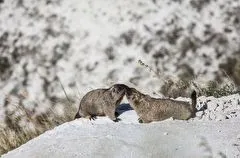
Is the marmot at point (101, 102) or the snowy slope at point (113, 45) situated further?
the snowy slope at point (113, 45)

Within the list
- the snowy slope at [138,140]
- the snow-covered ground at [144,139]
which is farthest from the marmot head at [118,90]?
the snowy slope at [138,140]

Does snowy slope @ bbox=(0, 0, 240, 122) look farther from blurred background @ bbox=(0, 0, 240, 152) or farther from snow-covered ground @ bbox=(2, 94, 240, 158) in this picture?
snow-covered ground @ bbox=(2, 94, 240, 158)

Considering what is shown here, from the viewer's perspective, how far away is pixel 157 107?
238 inches

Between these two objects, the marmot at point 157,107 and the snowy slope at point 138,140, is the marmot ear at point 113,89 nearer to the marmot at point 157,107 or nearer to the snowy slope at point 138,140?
the marmot at point 157,107

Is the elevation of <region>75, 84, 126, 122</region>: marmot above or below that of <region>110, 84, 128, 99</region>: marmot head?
below

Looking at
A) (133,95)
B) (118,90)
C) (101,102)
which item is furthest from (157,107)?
(101,102)

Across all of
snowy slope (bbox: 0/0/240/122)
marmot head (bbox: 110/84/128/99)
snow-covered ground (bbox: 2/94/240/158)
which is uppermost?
Result: snowy slope (bbox: 0/0/240/122)

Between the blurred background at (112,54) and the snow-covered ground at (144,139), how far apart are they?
71 cm

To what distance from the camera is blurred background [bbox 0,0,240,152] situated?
668 centimetres

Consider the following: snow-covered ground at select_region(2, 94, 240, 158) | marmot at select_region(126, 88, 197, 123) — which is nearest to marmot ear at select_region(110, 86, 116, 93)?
marmot at select_region(126, 88, 197, 123)

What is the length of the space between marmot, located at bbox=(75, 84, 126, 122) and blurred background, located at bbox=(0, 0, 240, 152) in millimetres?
295

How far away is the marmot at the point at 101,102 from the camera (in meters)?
6.29

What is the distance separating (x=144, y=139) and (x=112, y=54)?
1829 millimetres

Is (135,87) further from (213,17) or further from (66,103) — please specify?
(213,17)
